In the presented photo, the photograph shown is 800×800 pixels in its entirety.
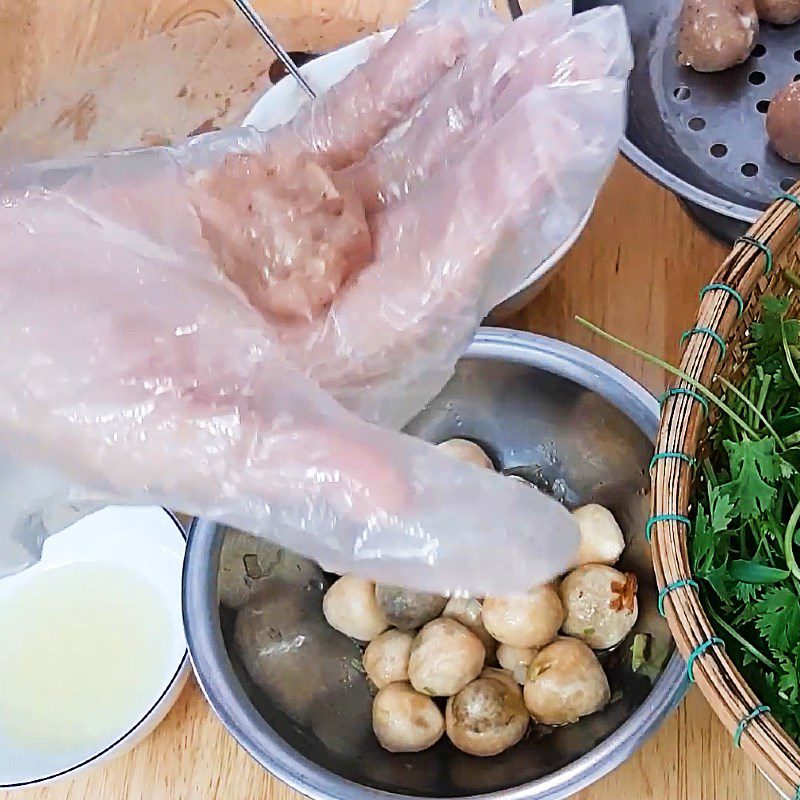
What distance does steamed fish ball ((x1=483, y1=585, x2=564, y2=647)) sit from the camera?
655mm

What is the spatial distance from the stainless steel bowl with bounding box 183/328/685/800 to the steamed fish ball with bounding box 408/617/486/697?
50 mm

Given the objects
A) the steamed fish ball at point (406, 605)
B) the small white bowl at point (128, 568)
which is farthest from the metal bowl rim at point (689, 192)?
the small white bowl at point (128, 568)

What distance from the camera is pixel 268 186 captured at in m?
0.53

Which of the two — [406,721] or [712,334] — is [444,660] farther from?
[712,334]

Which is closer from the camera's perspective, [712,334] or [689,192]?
[712,334]

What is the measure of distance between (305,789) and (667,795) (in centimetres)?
25

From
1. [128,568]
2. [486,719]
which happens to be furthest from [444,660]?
[128,568]

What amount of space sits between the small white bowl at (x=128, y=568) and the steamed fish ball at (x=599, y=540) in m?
0.30

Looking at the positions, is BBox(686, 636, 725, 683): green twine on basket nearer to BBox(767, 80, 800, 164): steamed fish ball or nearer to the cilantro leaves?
the cilantro leaves

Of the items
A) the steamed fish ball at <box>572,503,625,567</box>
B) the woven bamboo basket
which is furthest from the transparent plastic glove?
the steamed fish ball at <box>572,503,625,567</box>

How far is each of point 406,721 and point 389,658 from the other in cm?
5

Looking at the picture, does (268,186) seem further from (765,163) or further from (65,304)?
(765,163)

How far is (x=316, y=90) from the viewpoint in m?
0.83

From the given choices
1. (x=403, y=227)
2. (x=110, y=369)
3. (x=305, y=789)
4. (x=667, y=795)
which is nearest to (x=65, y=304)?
(x=110, y=369)
